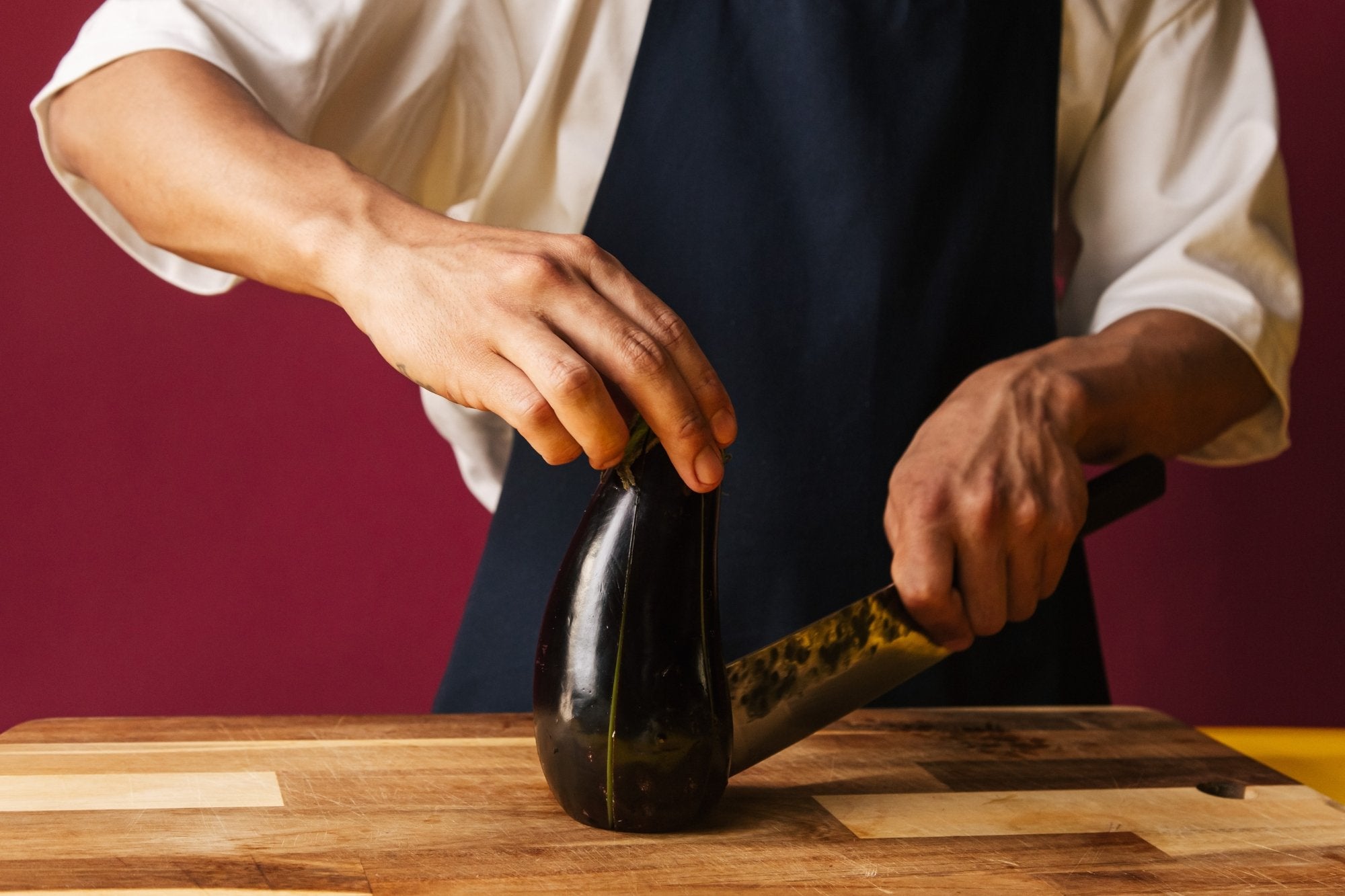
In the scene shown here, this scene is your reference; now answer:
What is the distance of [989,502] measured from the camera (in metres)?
0.87

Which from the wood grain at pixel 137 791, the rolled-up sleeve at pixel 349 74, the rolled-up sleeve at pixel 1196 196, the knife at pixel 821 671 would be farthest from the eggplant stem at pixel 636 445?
the rolled-up sleeve at pixel 1196 196

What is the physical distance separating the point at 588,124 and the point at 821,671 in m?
0.50

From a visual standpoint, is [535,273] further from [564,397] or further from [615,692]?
[615,692]

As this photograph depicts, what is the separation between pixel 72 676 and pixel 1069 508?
119 cm

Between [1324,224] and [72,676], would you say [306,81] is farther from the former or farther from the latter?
[1324,224]

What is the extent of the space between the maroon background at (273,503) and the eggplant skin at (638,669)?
970mm

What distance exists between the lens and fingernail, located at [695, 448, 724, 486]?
0.62m

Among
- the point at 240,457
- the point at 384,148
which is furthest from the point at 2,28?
the point at 384,148

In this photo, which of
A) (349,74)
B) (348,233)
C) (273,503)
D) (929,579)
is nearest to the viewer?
(348,233)

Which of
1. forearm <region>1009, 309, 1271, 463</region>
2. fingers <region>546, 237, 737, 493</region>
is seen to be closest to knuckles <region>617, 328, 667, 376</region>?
fingers <region>546, 237, 737, 493</region>

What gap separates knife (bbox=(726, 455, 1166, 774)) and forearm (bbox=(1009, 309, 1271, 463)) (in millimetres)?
233

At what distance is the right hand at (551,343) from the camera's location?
1.97ft

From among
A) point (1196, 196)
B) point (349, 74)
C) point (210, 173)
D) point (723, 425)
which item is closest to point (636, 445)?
point (723, 425)

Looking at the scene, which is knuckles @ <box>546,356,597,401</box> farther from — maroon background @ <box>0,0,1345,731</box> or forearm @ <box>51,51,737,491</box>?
maroon background @ <box>0,0,1345,731</box>
